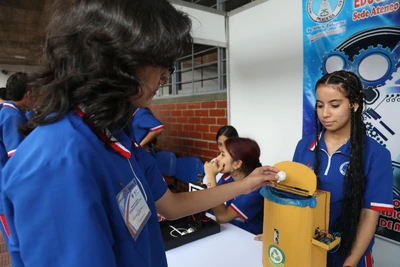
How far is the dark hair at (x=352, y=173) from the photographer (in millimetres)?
1043

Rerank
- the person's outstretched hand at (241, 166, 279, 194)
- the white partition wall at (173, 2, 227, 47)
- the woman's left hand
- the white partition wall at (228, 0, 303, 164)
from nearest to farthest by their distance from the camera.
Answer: the person's outstretched hand at (241, 166, 279, 194) → the woman's left hand → the white partition wall at (228, 0, 303, 164) → the white partition wall at (173, 2, 227, 47)

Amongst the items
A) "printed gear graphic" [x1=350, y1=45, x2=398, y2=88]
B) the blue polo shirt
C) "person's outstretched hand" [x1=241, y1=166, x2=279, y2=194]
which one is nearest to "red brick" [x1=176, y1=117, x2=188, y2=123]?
the blue polo shirt

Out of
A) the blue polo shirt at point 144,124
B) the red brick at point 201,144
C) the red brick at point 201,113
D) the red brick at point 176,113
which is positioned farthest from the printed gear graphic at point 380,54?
the red brick at point 176,113

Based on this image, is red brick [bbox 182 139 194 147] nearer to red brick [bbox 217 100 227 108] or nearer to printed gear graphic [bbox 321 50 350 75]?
red brick [bbox 217 100 227 108]

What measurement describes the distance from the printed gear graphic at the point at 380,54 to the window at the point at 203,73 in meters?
1.22

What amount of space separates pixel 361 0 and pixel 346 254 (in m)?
1.25

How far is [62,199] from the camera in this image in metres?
0.37

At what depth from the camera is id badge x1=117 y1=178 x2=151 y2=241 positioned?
1.49ft

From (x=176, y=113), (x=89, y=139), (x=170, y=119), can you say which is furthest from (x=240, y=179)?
(x=170, y=119)

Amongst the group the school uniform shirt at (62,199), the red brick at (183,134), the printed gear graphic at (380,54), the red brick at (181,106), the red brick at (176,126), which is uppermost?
the printed gear graphic at (380,54)

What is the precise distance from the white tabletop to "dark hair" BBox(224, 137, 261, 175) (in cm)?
40

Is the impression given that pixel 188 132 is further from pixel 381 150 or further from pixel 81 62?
pixel 81 62

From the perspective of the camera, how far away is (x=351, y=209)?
41.4 inches

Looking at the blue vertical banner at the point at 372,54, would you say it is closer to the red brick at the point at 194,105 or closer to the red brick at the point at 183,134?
the red brick at the point at 194,105
